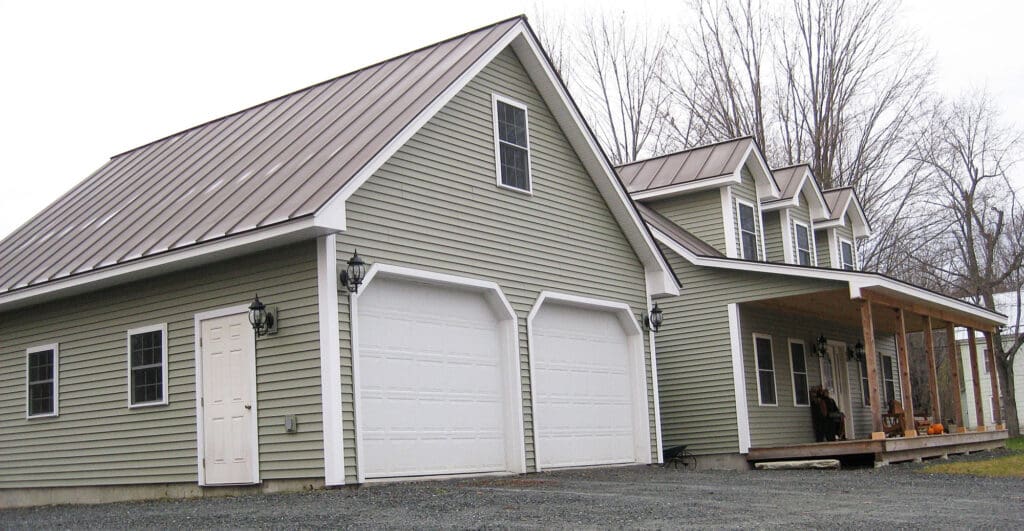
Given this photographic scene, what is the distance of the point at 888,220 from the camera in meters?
35.8

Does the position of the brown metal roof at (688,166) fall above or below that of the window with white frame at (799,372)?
above

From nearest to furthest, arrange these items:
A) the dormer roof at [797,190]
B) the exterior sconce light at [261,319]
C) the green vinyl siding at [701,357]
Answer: the exterior sconce light at [261,319] < the green vinyl siding at [701,357] < the dormer roof at [797,190]

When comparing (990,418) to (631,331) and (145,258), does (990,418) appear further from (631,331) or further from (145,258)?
(145,258)

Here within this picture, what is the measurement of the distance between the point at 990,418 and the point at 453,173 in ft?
121

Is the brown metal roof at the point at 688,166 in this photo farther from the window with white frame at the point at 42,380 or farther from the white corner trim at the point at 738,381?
the window with white frame at the point at 42,380

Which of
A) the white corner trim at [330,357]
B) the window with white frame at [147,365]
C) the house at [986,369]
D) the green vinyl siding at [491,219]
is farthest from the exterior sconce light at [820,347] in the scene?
the house at [986,369]

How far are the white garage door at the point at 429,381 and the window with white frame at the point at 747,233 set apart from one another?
9248 millimetres

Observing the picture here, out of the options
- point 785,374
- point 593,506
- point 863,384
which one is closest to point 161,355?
point 593,506

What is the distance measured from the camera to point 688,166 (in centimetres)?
2317

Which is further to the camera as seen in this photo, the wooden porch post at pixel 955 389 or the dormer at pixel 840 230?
the dormer at pixel 840 230

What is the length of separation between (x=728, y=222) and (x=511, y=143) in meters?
7.99

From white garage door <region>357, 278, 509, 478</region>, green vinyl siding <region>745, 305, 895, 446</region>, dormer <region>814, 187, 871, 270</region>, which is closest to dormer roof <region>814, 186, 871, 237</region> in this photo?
dormer <region>814, 187, 871, 270</region>

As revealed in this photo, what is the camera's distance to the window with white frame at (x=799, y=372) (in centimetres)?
2262

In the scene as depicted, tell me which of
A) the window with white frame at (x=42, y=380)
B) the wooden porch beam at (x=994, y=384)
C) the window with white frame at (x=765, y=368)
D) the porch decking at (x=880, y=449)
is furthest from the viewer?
the wooden porch beam at (x=994, y=384)
